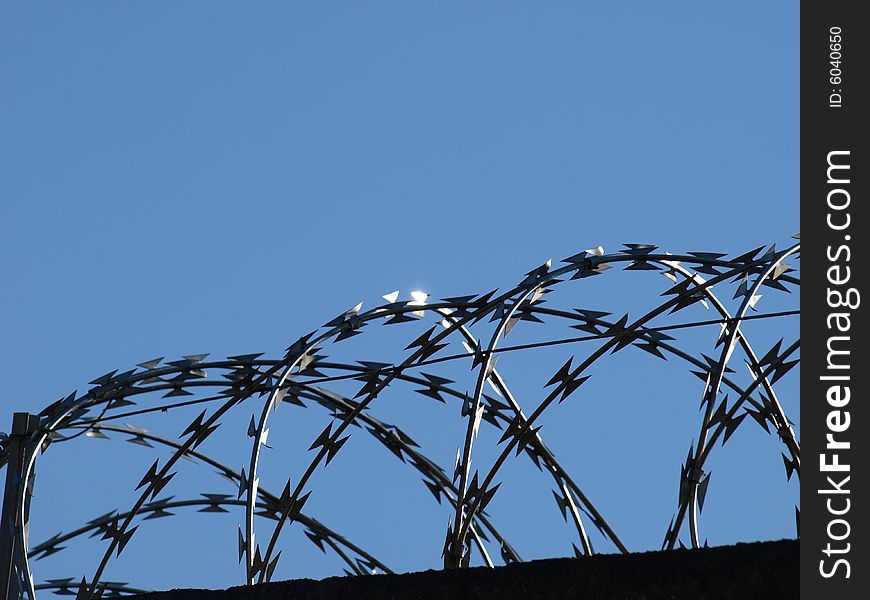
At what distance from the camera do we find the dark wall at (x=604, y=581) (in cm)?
687

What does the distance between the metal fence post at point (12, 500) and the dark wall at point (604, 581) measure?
392 cm

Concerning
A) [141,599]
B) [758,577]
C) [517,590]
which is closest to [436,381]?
[141,599]

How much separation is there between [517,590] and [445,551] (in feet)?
6.42

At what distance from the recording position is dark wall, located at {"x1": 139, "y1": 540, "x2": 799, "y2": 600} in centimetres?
687

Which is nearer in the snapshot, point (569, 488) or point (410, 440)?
point (569, 488)

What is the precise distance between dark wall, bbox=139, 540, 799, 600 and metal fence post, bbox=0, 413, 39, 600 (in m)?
3.92

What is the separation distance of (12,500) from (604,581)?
22.0ft

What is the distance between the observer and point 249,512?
10.8 m
